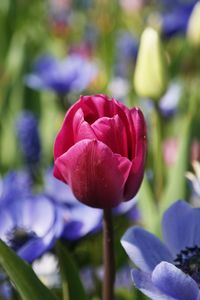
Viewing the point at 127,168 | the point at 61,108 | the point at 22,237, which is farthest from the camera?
the point at 61,108

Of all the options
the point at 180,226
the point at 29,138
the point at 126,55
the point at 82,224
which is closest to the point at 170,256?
the point at 180,226

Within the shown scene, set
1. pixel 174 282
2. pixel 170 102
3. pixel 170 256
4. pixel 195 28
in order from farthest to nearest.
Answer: pixel 170 102
pixel 195 28
pixel 170 256
pixel 174 282

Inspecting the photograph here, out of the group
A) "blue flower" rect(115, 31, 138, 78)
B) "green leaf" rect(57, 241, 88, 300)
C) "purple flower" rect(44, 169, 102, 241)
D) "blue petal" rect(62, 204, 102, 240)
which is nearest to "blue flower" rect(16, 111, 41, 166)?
"purple flower" rect(44, 169, 102, 241)

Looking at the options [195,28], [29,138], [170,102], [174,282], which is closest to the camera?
[174,282]

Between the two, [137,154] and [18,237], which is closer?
[137,154]

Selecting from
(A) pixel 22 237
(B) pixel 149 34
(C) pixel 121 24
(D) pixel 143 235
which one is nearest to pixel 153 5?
(C) pixel 121 24

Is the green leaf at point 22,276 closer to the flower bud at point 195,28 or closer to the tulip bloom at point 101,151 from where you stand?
the tulip bloom at point 101,151

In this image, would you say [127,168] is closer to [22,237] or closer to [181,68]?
[22,237]

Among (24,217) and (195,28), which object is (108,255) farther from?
(195,28)
